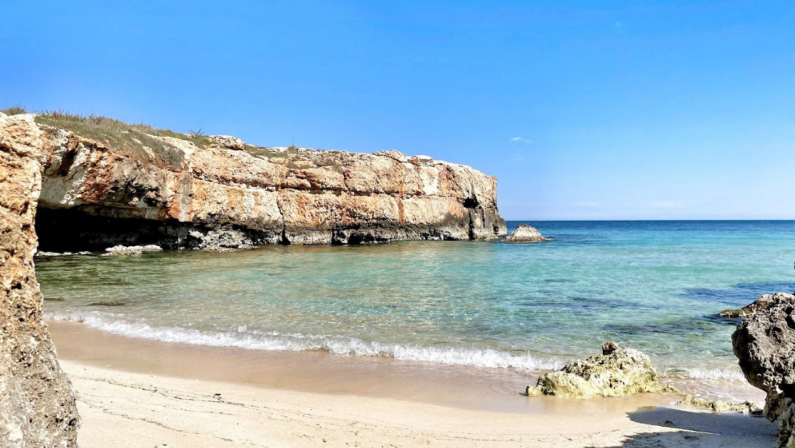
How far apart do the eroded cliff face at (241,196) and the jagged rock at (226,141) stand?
0.07 meters

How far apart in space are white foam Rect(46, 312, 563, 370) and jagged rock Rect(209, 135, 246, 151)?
22746 mm

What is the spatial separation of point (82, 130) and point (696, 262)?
29.1m

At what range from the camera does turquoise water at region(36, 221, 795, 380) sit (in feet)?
25.2

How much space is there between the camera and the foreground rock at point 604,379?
216 inches

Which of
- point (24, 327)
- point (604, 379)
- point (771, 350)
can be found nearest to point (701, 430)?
point (771, 350)

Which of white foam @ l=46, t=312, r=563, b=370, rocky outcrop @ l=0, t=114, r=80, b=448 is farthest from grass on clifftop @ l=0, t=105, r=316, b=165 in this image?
rocky outcrop @ l=0, t=114, r=80, b=448

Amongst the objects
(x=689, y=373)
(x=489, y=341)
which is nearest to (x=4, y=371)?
(x=489, y=341)

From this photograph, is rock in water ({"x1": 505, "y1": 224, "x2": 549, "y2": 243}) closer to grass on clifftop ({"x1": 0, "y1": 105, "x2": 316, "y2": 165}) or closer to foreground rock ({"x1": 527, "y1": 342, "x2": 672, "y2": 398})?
grass on clifftop ({"x1": 0, "y1": 105, "x2": 316, "y2": 165})

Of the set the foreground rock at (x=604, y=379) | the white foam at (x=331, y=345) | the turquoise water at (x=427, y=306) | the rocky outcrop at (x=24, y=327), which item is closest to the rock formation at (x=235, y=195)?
the turquoise water at (x=427, y=306)

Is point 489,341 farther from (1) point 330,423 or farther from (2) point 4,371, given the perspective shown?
(2) point 4,371

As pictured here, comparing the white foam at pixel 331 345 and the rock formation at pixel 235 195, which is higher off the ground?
the rock formation at pixel 235 195

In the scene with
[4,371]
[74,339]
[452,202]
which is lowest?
[74,339]

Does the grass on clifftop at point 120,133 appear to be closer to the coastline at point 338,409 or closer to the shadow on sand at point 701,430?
the coastline at point 338,409

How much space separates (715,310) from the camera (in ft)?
35.8
